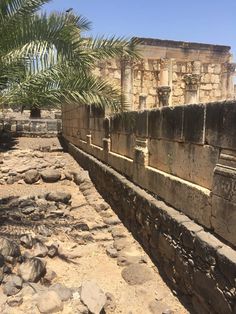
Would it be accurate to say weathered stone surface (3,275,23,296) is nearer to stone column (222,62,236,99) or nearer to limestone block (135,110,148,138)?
limestone block (135,110,148,138)

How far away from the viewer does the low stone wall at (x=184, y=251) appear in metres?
3.76

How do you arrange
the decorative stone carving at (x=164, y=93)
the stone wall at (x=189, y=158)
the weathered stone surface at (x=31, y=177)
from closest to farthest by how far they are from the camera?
1. the stone wall at (x=189, y=158)
2. the weathered stone surface at (x=31, y=177)
3. the decorative stone carving at (x=164, y=93)

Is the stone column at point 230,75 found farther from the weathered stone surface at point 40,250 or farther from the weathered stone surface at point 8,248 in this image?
the weathered stone surface at point 8,248

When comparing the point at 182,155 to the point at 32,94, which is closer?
the point at 182,155

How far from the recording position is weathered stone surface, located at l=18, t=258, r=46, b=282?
5.06m

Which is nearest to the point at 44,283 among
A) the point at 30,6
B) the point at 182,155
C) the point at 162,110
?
the point at 182,155

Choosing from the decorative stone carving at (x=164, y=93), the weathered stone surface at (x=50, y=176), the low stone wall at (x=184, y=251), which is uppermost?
the decorative stone carving at (x=164, y=93)

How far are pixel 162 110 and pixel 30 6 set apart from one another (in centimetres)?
300

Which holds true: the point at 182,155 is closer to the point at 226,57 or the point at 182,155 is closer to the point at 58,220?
the point at 58,220

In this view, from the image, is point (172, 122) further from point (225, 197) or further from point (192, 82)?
point (192, 82)

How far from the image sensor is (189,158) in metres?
5.18

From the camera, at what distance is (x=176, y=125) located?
551 centimetres

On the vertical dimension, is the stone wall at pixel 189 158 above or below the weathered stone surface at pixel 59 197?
above

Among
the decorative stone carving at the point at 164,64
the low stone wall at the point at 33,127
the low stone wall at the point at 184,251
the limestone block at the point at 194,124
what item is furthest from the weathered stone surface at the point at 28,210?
the low stone wall at the point at 33,127
